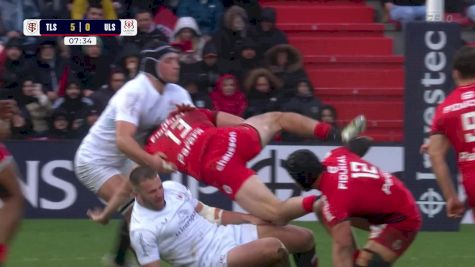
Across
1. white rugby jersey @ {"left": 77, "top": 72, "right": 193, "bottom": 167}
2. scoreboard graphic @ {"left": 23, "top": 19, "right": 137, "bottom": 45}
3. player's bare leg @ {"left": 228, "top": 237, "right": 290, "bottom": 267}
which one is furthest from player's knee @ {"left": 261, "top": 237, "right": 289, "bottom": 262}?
scoreboard graphic @ {"left": 23, "top": 19, "right": 137, "bottom": 45}

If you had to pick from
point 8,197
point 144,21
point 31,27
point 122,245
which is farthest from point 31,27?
point 8,197

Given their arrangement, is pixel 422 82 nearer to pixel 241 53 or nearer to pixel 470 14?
pixel 241 53

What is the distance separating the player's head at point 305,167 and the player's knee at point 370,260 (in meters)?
0.57

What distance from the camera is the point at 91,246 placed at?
12.5 metres

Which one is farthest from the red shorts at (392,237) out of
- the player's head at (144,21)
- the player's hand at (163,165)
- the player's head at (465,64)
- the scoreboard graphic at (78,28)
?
the scoreboard graphic at (78,28)

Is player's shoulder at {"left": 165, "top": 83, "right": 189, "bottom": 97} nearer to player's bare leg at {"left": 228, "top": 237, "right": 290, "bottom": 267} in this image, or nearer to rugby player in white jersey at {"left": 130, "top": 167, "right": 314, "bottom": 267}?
rugby player in white jersey at {"left": 130, "top": 167, "right": 314, "bottom": 267}

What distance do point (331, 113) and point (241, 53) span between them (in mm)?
1590

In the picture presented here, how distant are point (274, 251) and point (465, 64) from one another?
5.84 ft

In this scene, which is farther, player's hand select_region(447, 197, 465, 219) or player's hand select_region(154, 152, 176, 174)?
player's hand select_region(154, 152, 176, 174)

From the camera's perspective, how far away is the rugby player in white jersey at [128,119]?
33.8ft

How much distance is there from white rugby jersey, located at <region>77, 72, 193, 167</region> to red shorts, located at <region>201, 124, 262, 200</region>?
0.61 meters

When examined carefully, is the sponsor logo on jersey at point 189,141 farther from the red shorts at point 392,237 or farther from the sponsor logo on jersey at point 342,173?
the red shorts at point 392,237

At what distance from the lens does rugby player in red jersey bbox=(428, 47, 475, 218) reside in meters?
8.77

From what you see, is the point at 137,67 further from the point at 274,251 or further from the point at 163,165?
the point at 274,251
